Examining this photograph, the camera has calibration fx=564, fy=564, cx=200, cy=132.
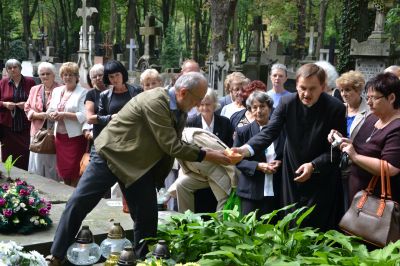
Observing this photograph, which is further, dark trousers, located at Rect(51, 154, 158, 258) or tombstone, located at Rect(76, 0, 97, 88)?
tombstone, located at Rect(76, 0, 97, 88)

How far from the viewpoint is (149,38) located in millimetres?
20250

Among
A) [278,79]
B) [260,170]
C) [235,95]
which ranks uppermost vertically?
[278,79]

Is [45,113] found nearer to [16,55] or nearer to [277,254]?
[277,254]

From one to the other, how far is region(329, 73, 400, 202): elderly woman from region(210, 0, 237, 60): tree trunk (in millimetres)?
14099

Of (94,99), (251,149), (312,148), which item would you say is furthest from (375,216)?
(94,99)

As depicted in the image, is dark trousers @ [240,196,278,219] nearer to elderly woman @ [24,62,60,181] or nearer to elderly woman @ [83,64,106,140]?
elderly woman @ [83,64,106,140]

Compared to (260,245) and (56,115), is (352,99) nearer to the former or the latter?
(260,245)

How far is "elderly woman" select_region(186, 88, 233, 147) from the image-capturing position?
6016 mm

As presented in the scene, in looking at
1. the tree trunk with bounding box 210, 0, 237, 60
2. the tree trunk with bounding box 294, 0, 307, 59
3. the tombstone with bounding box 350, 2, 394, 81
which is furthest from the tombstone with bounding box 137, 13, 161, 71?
the tree trunk with bounding box 294, 0, 307, 59

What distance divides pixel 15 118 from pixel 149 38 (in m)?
12.1

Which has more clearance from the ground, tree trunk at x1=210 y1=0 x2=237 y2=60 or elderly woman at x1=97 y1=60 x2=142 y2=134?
tree trunk at x1=210 y1=0 x2=237 y2=60

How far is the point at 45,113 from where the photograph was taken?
25.2ft

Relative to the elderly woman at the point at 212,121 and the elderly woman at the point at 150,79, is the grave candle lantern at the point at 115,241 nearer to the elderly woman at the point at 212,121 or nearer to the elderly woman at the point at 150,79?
the elderly woman at the point at 212,121

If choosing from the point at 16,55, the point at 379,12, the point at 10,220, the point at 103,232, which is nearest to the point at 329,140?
the point at 103,232
